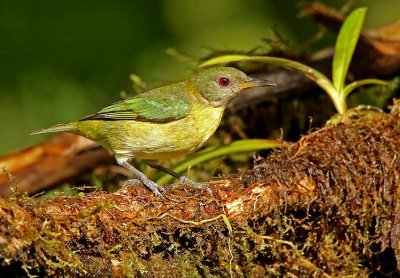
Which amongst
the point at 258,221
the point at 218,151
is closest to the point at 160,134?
the point at 218,151

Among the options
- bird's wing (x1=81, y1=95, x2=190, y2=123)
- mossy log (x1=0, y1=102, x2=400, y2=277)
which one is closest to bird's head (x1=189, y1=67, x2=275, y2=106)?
Answer: bird's wing (x1=81, y1=95, x2=190, y2=123)

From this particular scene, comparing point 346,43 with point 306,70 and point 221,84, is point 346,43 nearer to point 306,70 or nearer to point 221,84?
point 306,70

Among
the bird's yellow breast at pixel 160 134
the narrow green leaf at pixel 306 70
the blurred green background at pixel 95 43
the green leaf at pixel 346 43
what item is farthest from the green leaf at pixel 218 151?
the blurred green background at pixel 95 43

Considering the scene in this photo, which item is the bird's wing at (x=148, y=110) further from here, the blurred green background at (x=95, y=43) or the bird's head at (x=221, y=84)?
the blurred green background at (x=95, y=43)

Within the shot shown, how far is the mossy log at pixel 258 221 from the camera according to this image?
2.93m

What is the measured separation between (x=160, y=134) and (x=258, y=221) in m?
1.13

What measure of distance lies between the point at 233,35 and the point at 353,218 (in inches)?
180

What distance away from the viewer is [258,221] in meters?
3.25

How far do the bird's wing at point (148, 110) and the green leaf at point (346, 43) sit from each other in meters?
1.39

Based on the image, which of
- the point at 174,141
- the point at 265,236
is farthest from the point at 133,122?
the point at 265,236

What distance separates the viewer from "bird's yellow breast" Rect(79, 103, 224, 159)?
388 centimetres

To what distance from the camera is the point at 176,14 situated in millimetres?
7285

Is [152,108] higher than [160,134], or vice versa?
[152,108]

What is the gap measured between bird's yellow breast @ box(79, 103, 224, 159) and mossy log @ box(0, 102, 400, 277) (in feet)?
1.92
